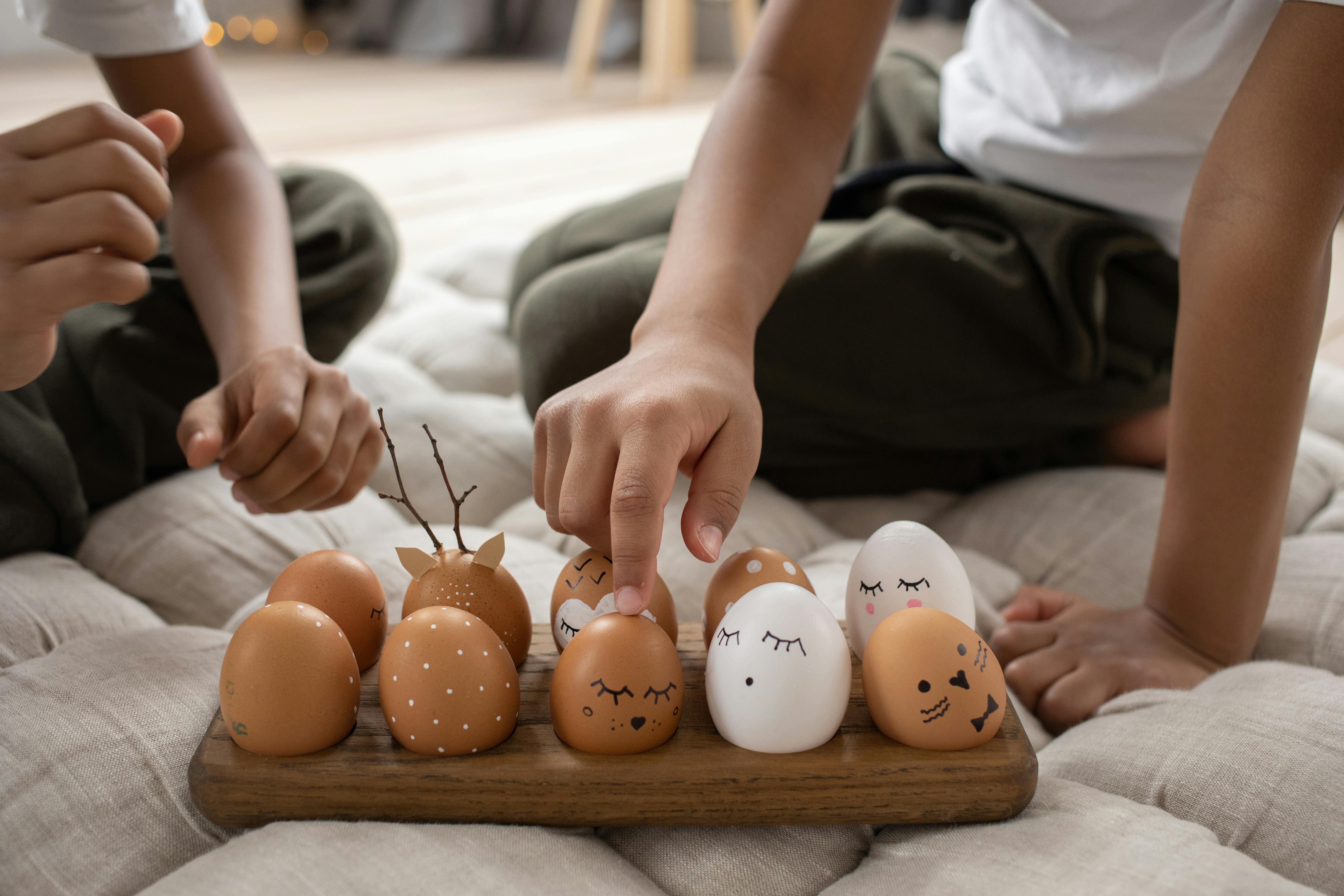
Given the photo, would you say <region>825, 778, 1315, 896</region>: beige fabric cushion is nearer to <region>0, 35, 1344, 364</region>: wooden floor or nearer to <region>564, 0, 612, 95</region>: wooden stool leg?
<region>0, 35, 1344, 364</region>: wooden floor

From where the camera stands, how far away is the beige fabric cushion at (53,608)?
1.95 feet

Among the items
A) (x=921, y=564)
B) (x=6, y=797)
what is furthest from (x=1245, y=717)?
(x=6, y=797)

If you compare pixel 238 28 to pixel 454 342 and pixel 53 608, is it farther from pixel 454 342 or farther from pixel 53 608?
pixel 53 608

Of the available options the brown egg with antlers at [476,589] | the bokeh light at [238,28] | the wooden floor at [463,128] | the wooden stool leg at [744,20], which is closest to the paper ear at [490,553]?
the brown egg with antlers at [476,589]

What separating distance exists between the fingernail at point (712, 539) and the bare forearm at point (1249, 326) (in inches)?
12.2

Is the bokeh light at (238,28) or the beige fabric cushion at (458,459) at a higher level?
the beige fabric cushion at (458,459)

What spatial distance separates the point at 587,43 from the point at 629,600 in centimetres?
354

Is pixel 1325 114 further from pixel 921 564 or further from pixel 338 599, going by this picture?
pixel 338 599

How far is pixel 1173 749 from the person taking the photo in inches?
20.6

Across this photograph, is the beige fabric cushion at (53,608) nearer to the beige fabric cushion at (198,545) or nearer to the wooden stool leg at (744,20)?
the beige fabric cushion at (198,545)

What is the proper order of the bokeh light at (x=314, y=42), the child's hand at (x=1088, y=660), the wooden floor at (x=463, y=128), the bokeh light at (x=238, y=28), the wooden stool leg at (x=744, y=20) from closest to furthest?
the child's hand at (x=1088, y=660)
the wooden floor at (x=463, y=128)
the wooden stool leg at (x=744, y=20)
the bokeh light at (x=238, y=28)
the bokeh light at (x=314, y=42)

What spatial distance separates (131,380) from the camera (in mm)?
808

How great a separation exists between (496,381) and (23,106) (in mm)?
2527

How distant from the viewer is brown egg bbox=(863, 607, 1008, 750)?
457 millimetres
